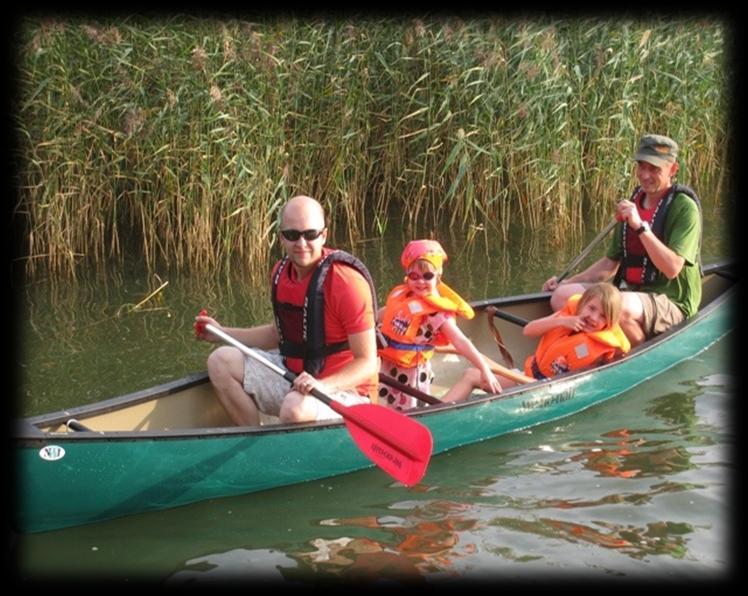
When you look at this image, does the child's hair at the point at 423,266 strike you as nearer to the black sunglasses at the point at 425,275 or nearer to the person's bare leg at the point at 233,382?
the black sunglasses at the point at 425,275

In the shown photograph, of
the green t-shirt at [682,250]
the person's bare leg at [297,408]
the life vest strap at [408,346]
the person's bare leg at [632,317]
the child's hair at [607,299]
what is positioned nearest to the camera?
the person's bare leg at [297,408]

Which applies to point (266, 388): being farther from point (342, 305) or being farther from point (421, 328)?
point (421, 328)

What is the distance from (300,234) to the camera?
5254mm

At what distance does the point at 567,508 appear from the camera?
5.30m

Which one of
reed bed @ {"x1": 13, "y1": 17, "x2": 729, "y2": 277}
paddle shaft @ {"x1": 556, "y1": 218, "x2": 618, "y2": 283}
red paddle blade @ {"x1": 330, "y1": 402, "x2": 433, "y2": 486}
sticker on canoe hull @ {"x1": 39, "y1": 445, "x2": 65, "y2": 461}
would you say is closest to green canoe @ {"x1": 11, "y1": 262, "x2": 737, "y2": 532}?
sticker on canoe hull @ {"x1": 39, "y1": 445, "x2": 65, "y2": 461}

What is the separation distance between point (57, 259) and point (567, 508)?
476cm

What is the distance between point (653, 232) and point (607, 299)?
0.76 meters

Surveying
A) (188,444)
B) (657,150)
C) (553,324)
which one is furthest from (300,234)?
(657,150)

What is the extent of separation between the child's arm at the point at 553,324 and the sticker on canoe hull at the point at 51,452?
8.68 feet

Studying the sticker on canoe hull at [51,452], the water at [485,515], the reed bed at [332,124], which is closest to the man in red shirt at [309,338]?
the water at [485,515]

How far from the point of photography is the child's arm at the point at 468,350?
595 centimetres

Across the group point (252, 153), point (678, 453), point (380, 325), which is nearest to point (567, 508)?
point (678, 453)

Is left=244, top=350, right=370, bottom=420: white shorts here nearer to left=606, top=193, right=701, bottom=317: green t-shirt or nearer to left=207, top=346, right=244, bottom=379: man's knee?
left=207, top=346, right=244, bottom=379: man's knee

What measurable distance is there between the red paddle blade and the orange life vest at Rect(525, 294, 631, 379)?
147 centimetres
